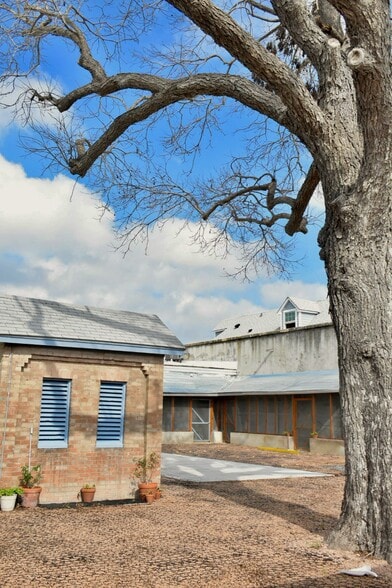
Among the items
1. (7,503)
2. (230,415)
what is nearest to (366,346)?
(7,503)

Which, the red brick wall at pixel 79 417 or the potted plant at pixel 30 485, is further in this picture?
the red brick wall at pixel 79 417

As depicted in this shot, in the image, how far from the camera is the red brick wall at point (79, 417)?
10844 mm

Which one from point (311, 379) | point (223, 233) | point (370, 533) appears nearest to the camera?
point (370, 533)

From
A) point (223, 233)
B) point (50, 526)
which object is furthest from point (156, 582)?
point (223, 233)

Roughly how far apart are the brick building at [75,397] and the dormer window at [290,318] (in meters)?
23.6

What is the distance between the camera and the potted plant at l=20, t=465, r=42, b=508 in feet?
34.3

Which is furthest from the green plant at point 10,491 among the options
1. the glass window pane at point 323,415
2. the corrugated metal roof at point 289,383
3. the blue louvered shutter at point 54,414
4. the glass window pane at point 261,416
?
the glass window pane at point 261,416

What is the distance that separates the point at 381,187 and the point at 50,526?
23.5ft

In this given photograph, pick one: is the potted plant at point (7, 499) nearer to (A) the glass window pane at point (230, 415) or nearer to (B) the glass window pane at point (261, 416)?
(B) the glass window pane at point (261, 416)

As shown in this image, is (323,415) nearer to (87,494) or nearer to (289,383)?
(289,383)

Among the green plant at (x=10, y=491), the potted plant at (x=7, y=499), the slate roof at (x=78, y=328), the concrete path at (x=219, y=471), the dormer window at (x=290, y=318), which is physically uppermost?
the dormer window at (x=290, y=318)

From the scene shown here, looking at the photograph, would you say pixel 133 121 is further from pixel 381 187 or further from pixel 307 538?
pixel 307 538

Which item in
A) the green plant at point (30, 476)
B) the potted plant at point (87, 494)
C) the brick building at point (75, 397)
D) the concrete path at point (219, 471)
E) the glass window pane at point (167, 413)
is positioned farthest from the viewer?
the glass window pane at point (167, 413)

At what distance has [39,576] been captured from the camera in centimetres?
589
